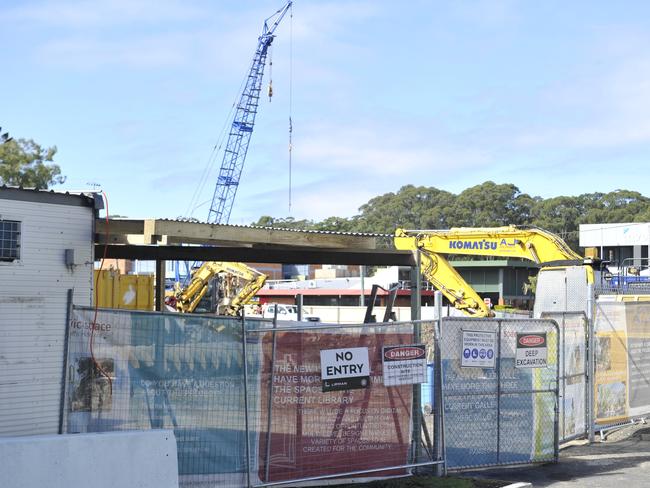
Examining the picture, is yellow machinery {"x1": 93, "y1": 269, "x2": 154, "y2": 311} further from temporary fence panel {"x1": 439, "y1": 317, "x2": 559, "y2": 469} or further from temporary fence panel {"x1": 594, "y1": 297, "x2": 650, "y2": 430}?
temporary fence panel {"x1": 594, "y1": 297, "x2": 650, "y2": 430}

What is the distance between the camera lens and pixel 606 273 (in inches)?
952

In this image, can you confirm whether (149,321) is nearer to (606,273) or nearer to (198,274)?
(606,273)

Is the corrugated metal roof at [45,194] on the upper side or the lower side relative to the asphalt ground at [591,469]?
upper

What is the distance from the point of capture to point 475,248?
72.5 feet

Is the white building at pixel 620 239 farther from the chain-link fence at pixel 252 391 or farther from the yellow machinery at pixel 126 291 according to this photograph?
the chain-link fence at pixel 252 391

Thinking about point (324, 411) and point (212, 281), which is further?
point (212, 281)

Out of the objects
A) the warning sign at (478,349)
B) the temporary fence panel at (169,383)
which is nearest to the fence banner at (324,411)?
the temporary fence panel at (169,383)

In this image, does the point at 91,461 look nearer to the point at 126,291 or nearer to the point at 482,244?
the point at 126,291

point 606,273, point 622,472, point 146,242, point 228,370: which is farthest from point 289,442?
point 606,273

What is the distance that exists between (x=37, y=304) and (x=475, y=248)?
13972 millimetres

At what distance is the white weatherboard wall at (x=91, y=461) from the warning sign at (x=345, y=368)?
2.17 meters

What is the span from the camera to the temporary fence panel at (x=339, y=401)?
9.15 metres

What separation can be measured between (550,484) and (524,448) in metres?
0.91

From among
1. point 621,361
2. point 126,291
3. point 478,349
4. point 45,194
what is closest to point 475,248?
point 621,361
